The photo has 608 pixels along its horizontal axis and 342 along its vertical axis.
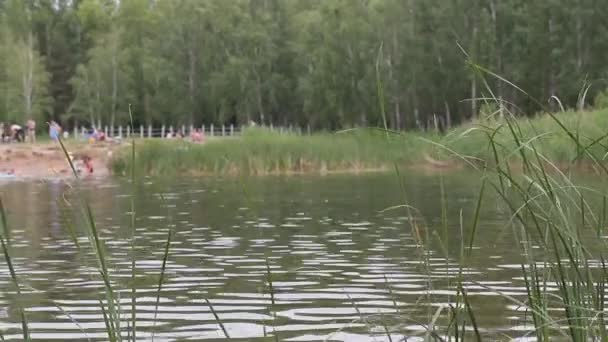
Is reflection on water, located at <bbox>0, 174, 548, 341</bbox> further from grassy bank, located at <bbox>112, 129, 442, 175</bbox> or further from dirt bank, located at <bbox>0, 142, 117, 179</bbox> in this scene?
dirt bank, located at <bbox>0, 142, 117, 179</bbox>

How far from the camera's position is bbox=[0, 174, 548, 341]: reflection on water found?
625cm

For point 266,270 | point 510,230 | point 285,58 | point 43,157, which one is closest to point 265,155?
point 43,157

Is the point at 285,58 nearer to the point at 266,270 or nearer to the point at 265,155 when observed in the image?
the point at 265,155

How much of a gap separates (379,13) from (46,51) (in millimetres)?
26586

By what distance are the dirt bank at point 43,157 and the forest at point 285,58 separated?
16.4 meters

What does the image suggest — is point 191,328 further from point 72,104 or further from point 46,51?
point 46,51

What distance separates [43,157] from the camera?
1414 inches

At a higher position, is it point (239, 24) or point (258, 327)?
point (239, 24)

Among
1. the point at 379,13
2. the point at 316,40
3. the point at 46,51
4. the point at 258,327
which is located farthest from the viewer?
the point at 46,51

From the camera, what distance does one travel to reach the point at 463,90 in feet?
168

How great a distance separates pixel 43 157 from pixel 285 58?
30.3 meters

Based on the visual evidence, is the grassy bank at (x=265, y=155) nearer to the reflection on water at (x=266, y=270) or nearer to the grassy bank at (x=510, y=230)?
the grassy bank at (x=510, y=230)

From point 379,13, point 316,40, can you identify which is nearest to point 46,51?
point 316,40

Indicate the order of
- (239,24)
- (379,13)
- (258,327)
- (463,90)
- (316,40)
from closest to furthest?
(258,327) < (463,90) < (379,13) < (316,40) < (239,24)
